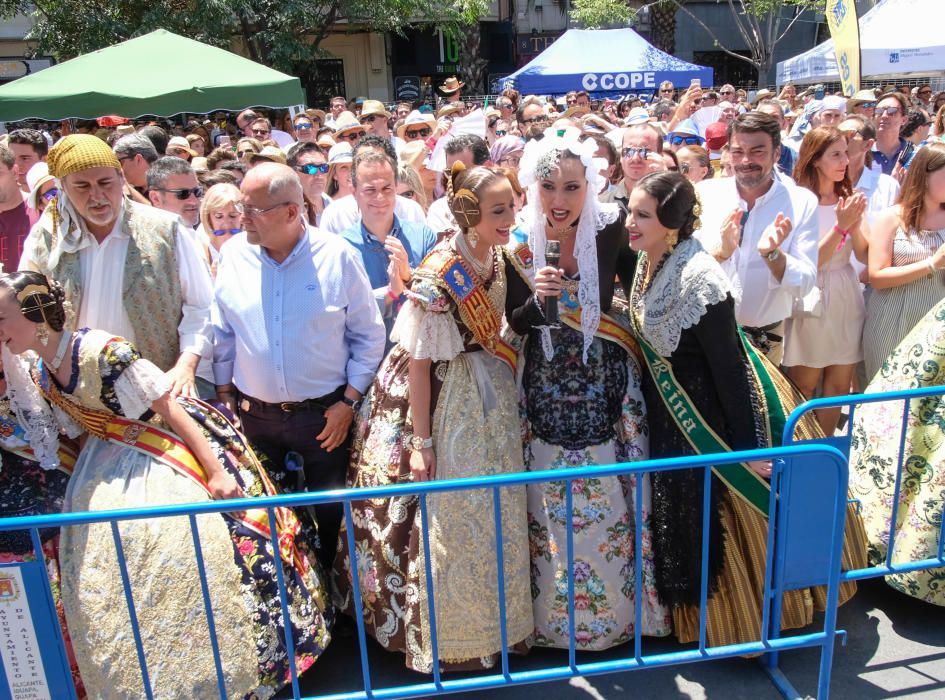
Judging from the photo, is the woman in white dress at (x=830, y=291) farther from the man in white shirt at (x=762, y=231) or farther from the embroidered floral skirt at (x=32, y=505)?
the embroidered floral skirt at (x=32, y=505)

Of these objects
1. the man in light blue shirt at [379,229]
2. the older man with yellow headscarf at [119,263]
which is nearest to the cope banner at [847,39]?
the man in light blue shirt at [379,229]

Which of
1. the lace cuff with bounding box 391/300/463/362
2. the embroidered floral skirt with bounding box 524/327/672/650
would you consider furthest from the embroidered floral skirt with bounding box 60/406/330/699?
the embroidered floral skirt with bounding box 524/327/672/650

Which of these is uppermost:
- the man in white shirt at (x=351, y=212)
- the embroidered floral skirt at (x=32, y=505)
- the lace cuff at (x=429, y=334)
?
the man in white shirt at (x=351, y=212)

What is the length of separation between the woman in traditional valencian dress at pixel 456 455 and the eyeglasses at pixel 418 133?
575 cm

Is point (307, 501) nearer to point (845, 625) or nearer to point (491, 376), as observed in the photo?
point (491, 376)

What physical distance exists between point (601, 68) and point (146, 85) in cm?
1220

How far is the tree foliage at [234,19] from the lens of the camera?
19.8 metres

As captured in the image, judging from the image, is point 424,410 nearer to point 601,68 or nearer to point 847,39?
point 847,39

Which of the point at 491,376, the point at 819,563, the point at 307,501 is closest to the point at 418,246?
the point at 491,376

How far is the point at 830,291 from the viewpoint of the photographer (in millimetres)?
4090

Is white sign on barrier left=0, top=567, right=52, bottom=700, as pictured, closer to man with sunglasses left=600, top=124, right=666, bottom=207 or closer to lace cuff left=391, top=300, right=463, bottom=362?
lace cuff left=391, top=300, right=463, bottom=362

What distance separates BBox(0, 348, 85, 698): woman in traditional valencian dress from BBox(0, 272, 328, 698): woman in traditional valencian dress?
7 centimetres

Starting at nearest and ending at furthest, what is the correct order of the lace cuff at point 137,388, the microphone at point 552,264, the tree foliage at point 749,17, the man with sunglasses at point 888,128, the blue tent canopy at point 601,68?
1. the microphone at point 552,264
2. the lace cuff at point 137,388
3. the man with sunglasses at point 888,128
4. the blue tent canopy at point 601,68
5. the tree foliage at point 749,17

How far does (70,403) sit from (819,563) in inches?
106
